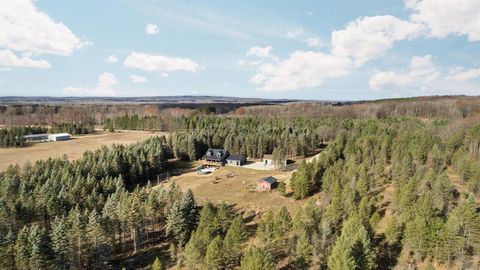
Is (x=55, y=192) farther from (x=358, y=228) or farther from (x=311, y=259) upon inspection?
(x=358, y=228)

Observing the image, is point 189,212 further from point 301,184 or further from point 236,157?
point 236,157

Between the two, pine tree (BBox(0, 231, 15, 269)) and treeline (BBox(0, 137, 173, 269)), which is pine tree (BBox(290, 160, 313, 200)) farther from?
pine tree (BBox(0, 231, 15, 269))

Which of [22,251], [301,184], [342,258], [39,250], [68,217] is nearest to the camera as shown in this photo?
[342,258]

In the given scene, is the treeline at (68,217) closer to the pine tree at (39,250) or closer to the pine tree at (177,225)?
the pine tree at (39,250)

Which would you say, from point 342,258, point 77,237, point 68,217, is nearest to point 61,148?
point 68,217

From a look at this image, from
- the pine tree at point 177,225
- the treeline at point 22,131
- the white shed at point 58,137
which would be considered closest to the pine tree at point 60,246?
the pine tree at point 177,225

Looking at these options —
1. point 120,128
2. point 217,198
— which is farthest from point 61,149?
point 217,198

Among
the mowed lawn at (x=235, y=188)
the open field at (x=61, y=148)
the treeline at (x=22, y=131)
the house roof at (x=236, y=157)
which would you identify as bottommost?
the mowed lawn at (x=235, y=188)
